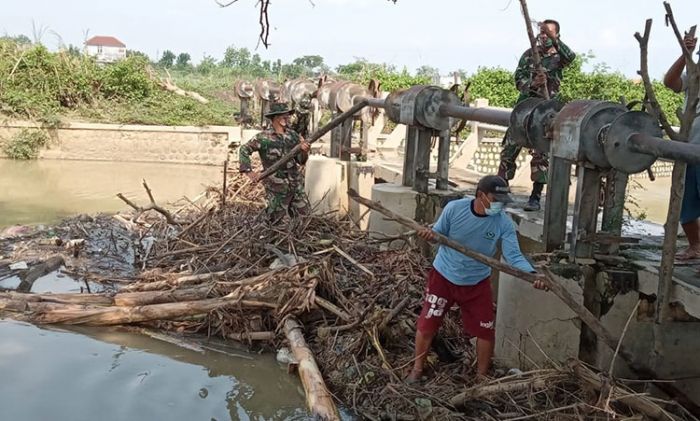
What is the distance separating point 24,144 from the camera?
20.1 m

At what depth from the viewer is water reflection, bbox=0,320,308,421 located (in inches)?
207

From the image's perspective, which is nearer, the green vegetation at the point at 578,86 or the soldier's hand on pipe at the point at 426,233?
the soldier's hand on pipe at the point at 426,233

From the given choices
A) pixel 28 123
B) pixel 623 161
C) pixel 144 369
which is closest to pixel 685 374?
pixel 623 161

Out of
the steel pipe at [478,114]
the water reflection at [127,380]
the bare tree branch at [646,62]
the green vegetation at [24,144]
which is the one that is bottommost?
the water reflection at [127,380]

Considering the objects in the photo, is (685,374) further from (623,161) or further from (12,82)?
(12,82)

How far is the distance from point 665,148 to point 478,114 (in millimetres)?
2466

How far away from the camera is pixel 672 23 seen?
380 centimetres

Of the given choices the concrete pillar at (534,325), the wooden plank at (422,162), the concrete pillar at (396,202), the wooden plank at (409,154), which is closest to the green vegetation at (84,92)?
the wooden plank at (409,154)

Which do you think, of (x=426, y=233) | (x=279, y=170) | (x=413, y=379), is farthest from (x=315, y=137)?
(x=426, y=233)

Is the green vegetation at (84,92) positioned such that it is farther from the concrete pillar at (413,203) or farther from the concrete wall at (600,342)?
the concrete wall at (600,342)

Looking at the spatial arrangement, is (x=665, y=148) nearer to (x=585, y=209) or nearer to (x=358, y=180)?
(x=585, y=209)

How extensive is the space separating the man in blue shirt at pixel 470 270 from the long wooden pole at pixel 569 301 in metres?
0.62

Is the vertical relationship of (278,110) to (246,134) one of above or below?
above

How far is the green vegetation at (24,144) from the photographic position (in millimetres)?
20078
